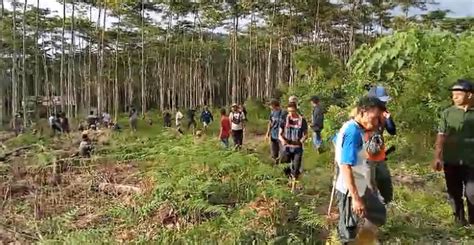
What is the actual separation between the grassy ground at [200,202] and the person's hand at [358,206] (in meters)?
0.75

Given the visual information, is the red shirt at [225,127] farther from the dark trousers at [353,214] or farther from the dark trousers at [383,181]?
the dark trousers at [353,214]

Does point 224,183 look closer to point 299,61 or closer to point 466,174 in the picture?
point 466,174

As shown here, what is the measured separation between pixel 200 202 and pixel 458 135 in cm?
247

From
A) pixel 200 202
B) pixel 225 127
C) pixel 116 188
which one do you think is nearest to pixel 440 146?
pixel 200 202

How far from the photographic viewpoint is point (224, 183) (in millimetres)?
6496

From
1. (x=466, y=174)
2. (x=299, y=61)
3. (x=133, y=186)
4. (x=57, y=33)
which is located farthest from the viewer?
(x=57, y=33)

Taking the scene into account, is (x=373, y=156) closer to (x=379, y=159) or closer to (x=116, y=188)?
(x=379, y=159)

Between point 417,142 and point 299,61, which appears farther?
point 299,61

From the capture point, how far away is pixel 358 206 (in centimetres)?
405

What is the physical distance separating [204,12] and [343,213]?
32.0 meters

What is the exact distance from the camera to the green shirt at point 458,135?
17.6ft

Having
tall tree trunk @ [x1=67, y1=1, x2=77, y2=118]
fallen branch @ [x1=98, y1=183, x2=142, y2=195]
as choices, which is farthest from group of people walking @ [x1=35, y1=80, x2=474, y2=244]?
tall tree trunk @ [x1=67, y1=1, x2=77, y2=118]

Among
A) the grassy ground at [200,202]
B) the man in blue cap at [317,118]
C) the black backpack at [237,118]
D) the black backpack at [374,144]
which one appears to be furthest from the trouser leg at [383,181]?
the black backpack at [237,118]

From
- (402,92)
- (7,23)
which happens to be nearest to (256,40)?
(7,23)
